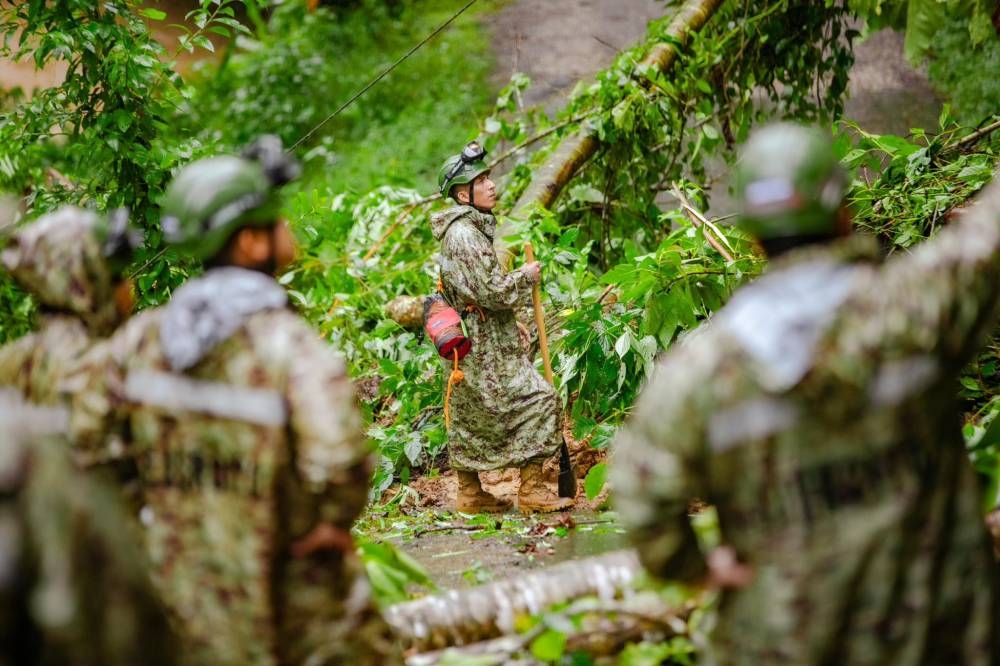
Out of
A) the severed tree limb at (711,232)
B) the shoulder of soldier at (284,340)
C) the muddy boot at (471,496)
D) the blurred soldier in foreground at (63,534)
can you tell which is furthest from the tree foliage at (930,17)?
the blurred soldier in foreground at (63,534)

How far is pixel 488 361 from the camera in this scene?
6.12 meters

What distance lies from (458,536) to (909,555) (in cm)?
328

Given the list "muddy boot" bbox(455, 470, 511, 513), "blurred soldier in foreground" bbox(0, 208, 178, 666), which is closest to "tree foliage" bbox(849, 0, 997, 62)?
"muddy boot" bbox(455, 470, 511, 513)

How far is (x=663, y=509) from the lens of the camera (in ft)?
8.30

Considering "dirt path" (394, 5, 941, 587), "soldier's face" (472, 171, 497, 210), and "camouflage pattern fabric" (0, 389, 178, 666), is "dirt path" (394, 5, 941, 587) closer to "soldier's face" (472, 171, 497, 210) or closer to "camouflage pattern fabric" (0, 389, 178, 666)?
"soldier's face" (472, 171, 497, 210)

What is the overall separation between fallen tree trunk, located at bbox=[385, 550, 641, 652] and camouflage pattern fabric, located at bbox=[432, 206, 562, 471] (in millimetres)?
2620

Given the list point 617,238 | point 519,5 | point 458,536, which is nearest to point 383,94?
point 519,5

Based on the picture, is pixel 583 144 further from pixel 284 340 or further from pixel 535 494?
pixel 284 340

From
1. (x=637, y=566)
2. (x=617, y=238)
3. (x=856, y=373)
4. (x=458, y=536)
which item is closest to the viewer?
(x=856, y=373)

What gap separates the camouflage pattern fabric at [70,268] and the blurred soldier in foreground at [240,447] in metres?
0.26

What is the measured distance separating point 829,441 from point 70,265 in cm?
204

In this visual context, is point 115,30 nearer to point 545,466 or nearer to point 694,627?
point 545,466

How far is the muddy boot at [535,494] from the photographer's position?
6.09m

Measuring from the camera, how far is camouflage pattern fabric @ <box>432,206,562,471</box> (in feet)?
19.7
